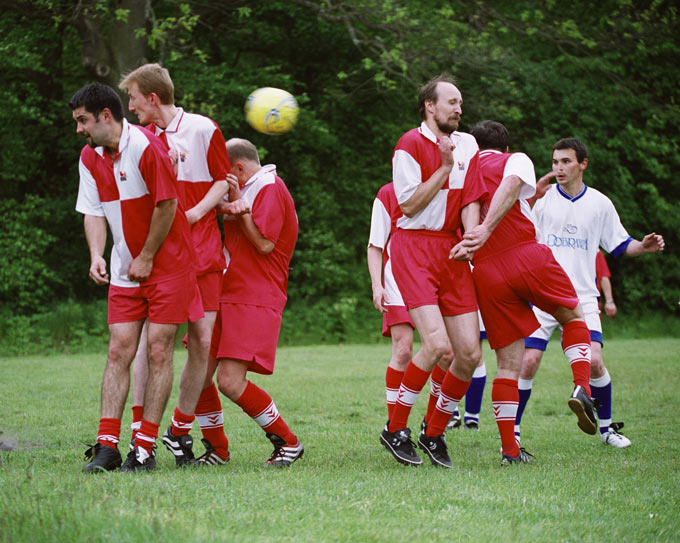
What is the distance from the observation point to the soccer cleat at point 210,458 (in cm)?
588

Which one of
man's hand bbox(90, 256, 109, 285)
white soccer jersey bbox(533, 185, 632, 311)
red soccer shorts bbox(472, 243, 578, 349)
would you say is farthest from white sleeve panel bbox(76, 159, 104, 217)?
white soccer jersey bbox(533, 185, 632, 311)

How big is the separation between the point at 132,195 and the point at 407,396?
219cm

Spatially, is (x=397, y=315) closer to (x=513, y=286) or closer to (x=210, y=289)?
(x=513, y=286)

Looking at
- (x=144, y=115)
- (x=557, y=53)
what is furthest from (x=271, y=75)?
(x=144, y=115)

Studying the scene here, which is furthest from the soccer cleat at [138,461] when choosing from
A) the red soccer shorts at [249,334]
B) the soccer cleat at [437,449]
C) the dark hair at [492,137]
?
the dark hair at [492,137]

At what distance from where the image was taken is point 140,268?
533 cm

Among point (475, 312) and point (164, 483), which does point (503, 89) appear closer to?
point (475, 312)

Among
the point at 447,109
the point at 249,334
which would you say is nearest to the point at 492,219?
the point at 447,109

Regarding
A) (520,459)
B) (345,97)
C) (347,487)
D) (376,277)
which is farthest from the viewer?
(345,97)

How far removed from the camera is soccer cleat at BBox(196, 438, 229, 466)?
5.88 metres

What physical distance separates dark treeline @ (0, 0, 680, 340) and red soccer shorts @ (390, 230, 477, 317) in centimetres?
1247

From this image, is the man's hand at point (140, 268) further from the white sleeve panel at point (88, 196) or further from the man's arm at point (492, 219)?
the man's arm at point (492, 219)

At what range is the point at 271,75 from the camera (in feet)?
67.9

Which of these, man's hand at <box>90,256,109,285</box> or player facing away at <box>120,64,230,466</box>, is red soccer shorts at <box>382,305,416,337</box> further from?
man's hand at <box>90,256,109,285</box>
